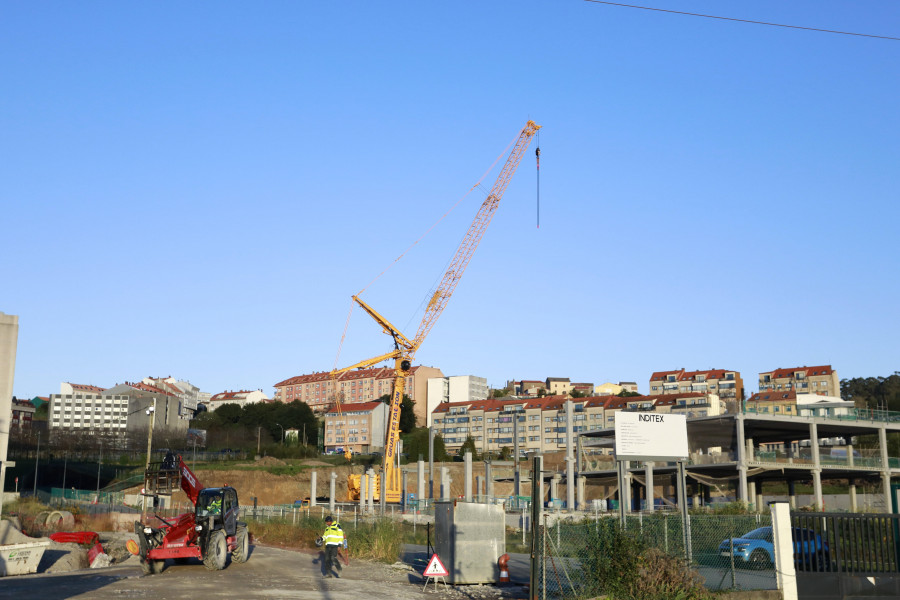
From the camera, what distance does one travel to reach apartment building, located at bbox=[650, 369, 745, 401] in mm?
170875

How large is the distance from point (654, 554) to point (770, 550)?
15.6ft

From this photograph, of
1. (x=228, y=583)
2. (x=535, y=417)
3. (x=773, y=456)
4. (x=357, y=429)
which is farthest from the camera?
(x=357, y=429)

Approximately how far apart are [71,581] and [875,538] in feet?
59.5

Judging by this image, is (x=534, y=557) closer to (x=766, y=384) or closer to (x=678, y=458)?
(x=678, y=458)

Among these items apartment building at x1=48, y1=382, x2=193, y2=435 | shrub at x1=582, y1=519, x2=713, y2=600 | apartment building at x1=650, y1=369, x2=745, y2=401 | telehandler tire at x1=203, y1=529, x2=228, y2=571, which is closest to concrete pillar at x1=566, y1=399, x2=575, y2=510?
telehandler tire at x1=203, y1=529, x2=228, y2=571

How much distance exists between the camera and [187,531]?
865 inches

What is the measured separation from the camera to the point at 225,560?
22.2m

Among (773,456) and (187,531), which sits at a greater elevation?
(773,456)

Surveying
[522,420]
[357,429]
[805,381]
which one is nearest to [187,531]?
[522,420]

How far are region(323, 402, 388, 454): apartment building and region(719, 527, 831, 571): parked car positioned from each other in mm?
136344

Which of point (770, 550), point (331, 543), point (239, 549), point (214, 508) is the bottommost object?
point (239, 549)

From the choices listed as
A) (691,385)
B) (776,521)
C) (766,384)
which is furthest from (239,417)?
(776,521)

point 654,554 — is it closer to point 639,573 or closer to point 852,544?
point 639,573

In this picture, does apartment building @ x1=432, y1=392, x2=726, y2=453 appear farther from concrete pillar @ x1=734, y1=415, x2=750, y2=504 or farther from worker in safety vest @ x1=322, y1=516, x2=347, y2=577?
worker in safety vest @ x1=322, y1=516, x2=347, y2=577
